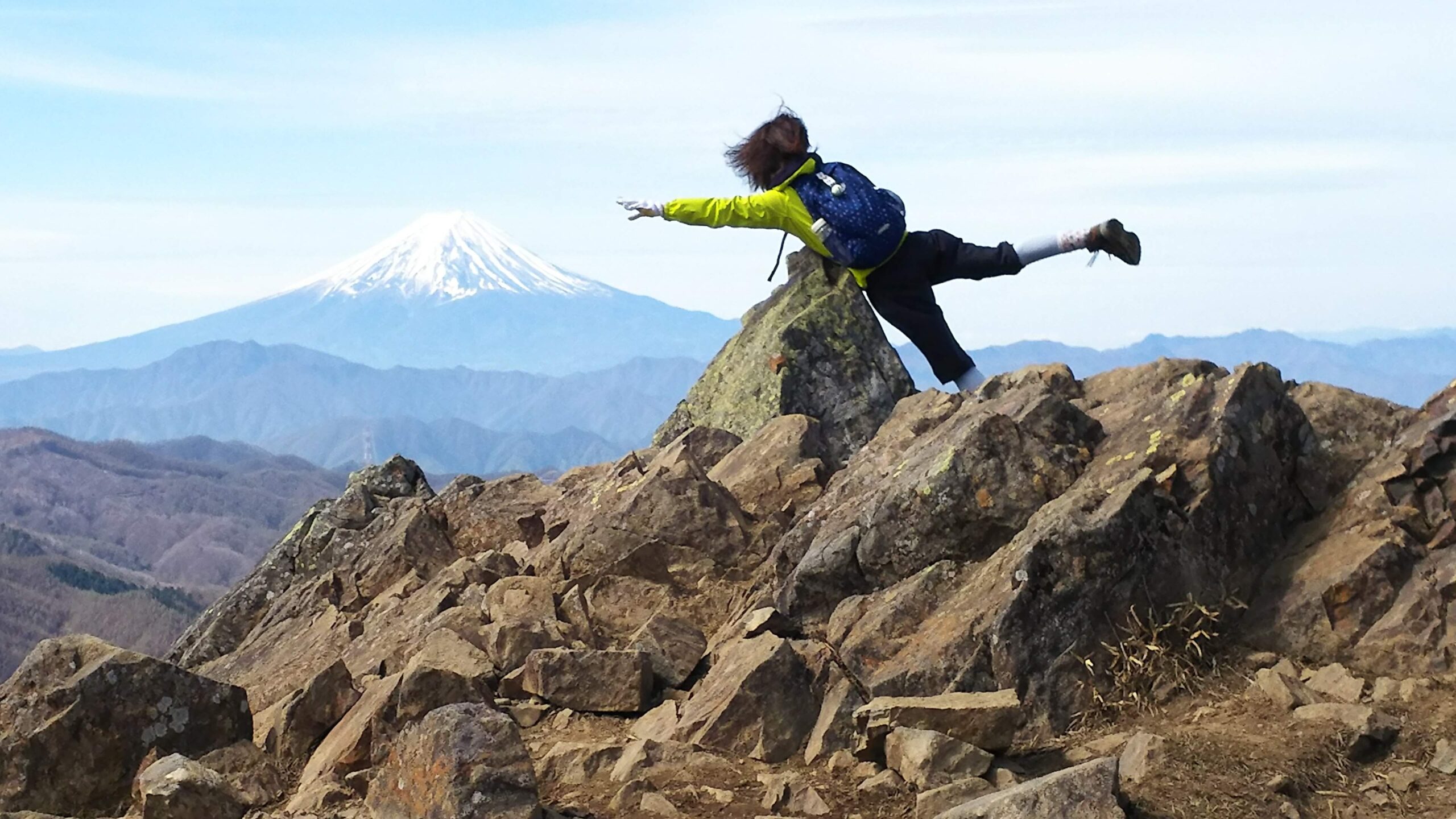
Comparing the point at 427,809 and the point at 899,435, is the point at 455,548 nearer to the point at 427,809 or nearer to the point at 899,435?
the point at 899,435

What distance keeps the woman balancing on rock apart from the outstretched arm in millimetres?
11

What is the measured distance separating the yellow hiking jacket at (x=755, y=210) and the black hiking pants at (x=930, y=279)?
1.52 meters

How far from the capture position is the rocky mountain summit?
970cm

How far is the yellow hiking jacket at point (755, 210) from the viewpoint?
51.9ft

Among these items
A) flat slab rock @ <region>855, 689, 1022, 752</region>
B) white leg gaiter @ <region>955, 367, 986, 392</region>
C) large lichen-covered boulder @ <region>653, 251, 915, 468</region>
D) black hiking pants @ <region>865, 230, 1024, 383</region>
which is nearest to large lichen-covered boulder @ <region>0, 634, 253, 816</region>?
flat slab rock @ <region>855, 689, 1022, 752</region>

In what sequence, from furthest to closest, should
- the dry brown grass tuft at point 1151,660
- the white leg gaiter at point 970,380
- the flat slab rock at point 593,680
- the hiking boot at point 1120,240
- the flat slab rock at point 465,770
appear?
the white leg gaiter at point 970,380, the hiking boot at point 1120,240, the flat slab rock at point 593,680, the dry brown grass tuft at point 1151,660, the flat slab rock at point 465,770

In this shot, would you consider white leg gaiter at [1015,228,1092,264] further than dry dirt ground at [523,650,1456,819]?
Yes

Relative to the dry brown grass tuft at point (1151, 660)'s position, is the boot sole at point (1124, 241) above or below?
above

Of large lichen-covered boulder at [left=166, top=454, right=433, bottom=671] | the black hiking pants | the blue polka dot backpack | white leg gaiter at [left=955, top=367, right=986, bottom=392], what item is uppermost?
the blue polka dot backpack

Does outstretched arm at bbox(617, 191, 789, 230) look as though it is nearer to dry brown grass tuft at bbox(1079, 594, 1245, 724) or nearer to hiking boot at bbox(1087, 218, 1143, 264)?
hiking boot at bbox(1087, 218, 1143, 264)

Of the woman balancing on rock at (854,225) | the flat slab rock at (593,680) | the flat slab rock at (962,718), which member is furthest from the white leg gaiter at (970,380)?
the flat slab rock at (962,718)

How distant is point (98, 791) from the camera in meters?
12.8

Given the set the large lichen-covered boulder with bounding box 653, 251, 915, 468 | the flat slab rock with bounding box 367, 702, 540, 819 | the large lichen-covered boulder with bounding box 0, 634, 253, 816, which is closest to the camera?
the flat slab rock with bounding box 367, 702, 540, 819

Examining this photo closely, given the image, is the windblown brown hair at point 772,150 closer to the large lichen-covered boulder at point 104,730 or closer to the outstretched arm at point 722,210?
the outstretched arm at point 722,210
